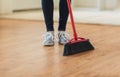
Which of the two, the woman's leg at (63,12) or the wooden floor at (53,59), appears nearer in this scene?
the wooden floor at (53,59)

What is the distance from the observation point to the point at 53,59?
1.69m

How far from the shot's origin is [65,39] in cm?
206

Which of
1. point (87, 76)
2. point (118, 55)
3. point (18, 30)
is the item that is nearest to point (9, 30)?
point (18, 30)

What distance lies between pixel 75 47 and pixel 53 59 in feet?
0.63

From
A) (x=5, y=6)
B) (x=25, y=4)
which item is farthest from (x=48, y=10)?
(x=25, y=4)

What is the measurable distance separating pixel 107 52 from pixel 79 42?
196 mm

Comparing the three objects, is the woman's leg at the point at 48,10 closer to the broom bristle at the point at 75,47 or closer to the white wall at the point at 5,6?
the broom bristle at the point at 75,47

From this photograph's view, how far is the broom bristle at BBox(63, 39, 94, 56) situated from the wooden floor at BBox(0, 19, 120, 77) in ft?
0.12

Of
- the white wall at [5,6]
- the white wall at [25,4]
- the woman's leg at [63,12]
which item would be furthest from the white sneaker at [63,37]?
the white wall at [25,4]

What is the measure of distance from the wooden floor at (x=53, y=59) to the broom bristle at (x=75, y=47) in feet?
0.12

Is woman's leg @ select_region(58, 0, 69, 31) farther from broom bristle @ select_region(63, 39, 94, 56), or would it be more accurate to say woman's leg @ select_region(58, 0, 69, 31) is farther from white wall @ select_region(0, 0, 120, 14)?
white wall @ select_region(0, 0, 120, 14)

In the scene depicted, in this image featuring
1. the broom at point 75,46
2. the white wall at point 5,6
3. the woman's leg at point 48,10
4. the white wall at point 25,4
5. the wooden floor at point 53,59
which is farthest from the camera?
the white wall at point 25,4

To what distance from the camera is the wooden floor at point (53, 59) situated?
4.67 ft

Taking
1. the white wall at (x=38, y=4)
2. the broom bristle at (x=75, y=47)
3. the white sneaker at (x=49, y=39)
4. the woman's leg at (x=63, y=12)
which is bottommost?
the white wall at (x=38, y=4)
